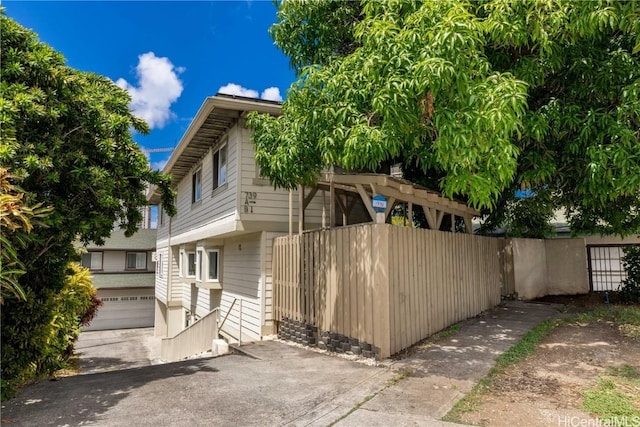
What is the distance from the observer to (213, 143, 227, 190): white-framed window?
35.4 ft

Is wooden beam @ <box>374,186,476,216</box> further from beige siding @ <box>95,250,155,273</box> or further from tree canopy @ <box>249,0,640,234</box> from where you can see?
beige siding @ <box>95,250,155,273</box>

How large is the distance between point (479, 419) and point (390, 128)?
348 centimetres

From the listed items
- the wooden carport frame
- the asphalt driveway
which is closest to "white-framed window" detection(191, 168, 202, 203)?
the wooden carport frame

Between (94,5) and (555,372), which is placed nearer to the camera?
(555,372)

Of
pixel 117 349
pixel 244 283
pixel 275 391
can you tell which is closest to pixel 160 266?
pixel 117 349

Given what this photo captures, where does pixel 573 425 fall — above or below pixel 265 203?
below

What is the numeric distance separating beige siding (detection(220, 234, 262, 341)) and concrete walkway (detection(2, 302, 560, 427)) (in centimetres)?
273

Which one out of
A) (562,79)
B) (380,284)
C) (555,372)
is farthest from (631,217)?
(380,284)

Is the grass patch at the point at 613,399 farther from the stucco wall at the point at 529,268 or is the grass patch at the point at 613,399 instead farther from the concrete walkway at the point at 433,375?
the stucco wall at the point at 529,268

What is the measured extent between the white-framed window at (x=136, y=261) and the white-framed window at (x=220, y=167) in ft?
61.1

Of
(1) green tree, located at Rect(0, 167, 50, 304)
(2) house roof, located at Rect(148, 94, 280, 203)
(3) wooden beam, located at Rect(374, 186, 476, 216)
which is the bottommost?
(1) green tree, located at Rect(0, 167, 50, 304)

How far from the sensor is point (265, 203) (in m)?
9.72

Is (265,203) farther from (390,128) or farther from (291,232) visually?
(390,128)

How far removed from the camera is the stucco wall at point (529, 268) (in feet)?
38.7
